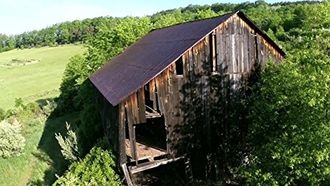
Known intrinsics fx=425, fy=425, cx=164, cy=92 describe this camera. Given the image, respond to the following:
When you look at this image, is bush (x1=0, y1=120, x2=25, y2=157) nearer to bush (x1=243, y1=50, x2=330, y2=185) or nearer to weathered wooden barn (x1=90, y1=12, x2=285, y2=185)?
weathered wooden barn (x1=90, y1=12, x2=285, y2=185)

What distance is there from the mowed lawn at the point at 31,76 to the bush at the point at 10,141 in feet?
96.6

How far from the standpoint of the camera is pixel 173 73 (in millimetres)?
20609

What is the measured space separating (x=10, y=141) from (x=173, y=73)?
71.8 feet

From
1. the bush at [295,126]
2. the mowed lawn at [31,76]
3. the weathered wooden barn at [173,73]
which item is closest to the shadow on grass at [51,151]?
the weathered wooden barn at [173,73]

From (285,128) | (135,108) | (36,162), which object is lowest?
(36,162)

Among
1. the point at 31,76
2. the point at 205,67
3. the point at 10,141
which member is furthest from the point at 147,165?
the point at 31,76

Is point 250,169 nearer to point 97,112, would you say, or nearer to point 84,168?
point 84,168

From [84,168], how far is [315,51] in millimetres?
12585

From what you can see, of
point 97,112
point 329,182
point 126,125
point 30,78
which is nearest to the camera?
point 329,182

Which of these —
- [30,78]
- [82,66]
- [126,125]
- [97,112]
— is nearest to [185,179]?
[126,125]

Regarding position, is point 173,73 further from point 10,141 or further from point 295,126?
point 10,141

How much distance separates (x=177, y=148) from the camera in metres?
21.6

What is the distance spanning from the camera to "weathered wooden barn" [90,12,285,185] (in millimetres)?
20219

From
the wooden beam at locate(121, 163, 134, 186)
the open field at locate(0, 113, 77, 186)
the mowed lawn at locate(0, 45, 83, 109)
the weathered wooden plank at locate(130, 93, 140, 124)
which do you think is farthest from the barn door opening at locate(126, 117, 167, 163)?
the mowed lawn at locate(0, 45, 83, 109)
